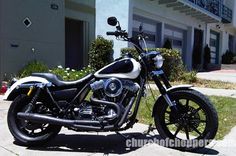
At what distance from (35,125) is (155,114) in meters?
1.60

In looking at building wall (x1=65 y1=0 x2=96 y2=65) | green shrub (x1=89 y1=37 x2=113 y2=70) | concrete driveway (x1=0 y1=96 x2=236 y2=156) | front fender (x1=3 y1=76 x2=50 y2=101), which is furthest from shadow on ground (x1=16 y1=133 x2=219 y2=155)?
building wall (x1=65 y1=0 x2=96 y2=65)

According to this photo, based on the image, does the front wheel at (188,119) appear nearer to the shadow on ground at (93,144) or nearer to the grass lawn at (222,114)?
the shadow on ground at (93,144)

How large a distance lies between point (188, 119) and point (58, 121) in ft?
5.48

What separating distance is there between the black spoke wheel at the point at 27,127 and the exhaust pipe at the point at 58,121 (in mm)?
141

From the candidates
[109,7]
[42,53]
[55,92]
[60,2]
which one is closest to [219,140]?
[55,92]

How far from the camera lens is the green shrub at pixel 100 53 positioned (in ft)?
46.4

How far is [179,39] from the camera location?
22.0 m

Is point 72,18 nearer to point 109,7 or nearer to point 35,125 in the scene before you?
point 109,7

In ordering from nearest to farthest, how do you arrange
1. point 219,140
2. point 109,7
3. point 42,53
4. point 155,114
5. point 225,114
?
point 155,114
point 219,140
point 225,114
point 42,53
point 109,7

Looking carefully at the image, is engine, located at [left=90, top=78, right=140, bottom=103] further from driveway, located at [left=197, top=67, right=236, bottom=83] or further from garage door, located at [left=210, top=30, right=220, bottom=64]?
garage door, located at [left=210, top=30, right=220, bottom=64]

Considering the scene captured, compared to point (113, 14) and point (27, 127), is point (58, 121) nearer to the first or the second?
point (27, 127)

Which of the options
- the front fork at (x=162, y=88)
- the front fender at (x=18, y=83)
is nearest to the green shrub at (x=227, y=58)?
the front fork at (x=162, y=88)

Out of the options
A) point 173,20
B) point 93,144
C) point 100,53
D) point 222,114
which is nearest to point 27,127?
point 93,144

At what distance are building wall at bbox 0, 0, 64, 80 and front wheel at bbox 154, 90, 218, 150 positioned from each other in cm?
635
